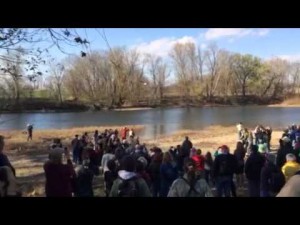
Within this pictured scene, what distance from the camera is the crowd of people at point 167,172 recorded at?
338 cm

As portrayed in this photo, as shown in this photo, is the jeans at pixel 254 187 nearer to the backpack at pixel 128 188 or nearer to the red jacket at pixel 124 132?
the backpack at pixel 128 188

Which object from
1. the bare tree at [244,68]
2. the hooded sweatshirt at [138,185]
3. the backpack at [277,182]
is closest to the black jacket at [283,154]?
the backpack at [277,182]

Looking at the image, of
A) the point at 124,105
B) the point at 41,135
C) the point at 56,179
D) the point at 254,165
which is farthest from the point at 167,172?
the point at 41,135

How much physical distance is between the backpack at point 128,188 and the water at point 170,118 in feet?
20.1

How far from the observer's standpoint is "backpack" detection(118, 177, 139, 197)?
10.6 feet

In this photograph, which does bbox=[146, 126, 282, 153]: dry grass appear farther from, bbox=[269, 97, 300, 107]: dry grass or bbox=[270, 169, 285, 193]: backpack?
bbox=[270, 169, 285, 193]: backpack

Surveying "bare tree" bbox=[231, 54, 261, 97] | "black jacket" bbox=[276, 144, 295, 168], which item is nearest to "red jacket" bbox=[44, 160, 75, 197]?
"black jacket" bbox=[276, 144, 295, 168]

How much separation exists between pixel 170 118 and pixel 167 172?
8.64 metres

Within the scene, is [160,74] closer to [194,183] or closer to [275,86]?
[275,86]

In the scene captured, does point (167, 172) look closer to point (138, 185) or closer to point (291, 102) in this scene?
point (138, 185)

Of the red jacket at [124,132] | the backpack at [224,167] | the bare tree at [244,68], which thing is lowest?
the red jacket at [124,132]
